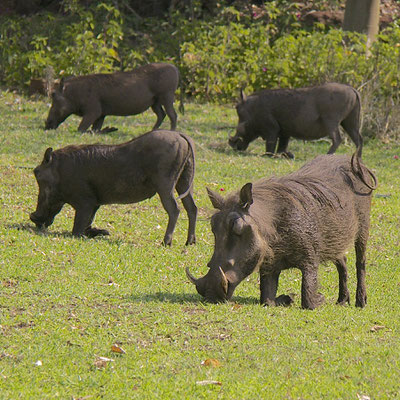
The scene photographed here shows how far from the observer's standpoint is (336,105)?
13.1 meters

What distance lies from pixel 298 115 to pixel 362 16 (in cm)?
606

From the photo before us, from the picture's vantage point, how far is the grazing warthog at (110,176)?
8175 millimetres

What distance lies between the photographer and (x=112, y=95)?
1309cm

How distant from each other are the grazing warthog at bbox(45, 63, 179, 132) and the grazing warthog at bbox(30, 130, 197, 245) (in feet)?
15.2

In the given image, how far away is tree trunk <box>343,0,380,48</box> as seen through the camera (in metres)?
18.4

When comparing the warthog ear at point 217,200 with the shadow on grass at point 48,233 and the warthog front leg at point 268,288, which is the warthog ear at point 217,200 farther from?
the shadow on grass at point 48,233

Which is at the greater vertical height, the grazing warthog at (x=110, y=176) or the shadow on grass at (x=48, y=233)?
the grazing warthog at (x=110, y=176)

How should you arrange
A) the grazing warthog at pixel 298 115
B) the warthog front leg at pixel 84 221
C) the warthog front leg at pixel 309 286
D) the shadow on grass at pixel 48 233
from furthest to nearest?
the grazing warthog at pixel 298 115
the warthog front leg at pixel 84 221
the shadow on grass at pixel 48 233
the warthog front leg at pixel 309 286

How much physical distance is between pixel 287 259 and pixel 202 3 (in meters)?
15.4

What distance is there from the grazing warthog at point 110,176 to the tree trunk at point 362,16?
1108 cm

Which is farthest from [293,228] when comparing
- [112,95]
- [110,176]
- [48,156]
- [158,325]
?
[112,95]

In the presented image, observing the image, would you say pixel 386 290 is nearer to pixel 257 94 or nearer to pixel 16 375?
pixel 16 375

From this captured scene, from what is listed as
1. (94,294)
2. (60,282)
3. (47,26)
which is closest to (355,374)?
(94,294)

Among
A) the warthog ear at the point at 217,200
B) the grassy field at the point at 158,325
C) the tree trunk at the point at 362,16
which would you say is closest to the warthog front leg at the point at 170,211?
the grassy field at the point at 158,325
